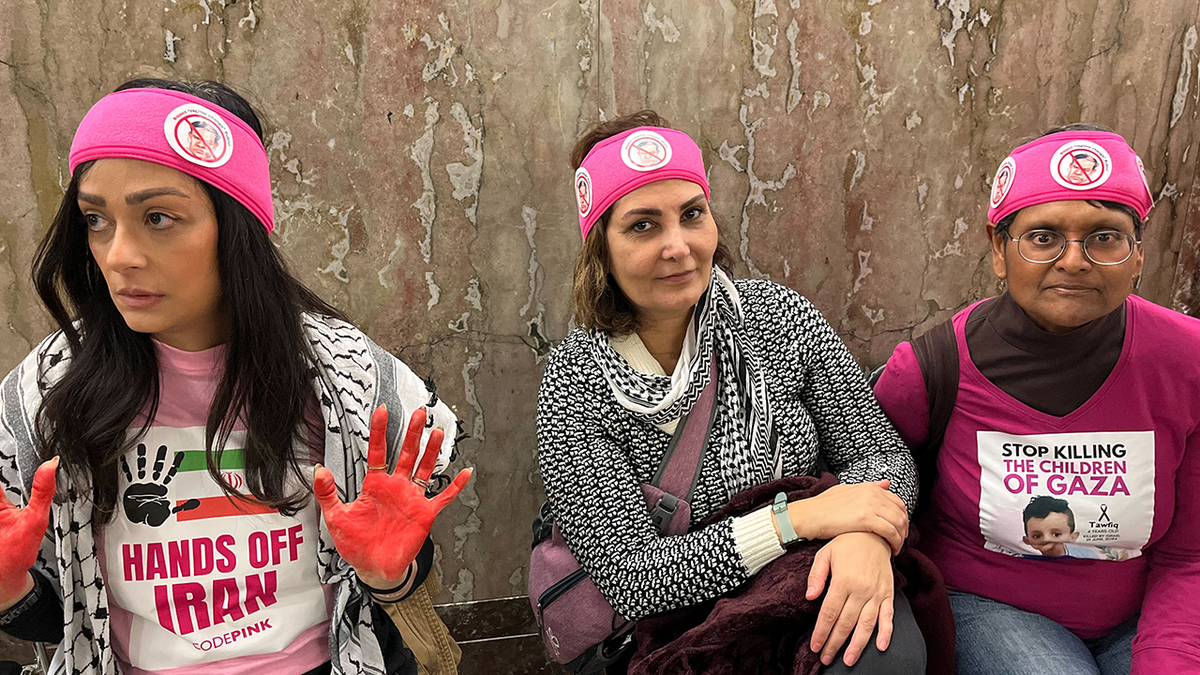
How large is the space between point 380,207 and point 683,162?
2.60 feet

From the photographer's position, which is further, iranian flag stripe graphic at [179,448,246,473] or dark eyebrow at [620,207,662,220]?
dark eyebrow at [620,207,662,220]

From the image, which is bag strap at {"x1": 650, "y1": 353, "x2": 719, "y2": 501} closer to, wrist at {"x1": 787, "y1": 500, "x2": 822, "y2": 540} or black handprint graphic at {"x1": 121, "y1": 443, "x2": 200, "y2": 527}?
wrist at {"x1": 787, "y1": 500, "x2": 822, "y2": 540}

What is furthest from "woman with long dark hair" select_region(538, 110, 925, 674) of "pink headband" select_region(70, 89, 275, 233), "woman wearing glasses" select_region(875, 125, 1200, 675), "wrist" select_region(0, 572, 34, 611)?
"wrist" select_region(0, 572, 34, 611)

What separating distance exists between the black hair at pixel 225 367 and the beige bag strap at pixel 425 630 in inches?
11.4

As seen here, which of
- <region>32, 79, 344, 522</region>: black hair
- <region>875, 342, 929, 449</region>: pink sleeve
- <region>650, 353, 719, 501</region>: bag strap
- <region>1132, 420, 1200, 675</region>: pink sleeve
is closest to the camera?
<region>32, 79, 344, 522</region>: black hair

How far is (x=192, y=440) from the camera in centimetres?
128

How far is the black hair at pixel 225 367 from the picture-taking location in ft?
3.97

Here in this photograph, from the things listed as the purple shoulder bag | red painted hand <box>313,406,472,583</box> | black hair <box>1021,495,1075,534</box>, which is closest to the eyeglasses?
black hair <box>1021,495,1075,534</box>

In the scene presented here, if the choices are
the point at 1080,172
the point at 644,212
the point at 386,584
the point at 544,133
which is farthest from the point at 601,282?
the point at 1080,172

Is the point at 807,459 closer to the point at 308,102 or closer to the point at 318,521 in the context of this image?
the point at 318,521

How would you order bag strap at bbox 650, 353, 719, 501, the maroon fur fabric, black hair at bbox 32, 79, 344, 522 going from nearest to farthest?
black hair at bbox 32, 79, 344, 522, the maroon fur fabric, bag strap at bbox 650, 353, 719, 501

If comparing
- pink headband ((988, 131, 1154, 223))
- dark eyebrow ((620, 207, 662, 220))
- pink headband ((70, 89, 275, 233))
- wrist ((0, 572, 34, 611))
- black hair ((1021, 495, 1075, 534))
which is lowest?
black hair ((1021, 495, 1075, 534))

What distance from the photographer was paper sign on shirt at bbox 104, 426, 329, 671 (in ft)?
4.14

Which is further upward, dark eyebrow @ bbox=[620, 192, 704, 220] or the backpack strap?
dark eyebrow @ bbox=[620, 192, 704, 220]
